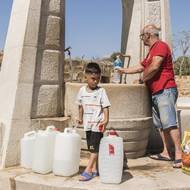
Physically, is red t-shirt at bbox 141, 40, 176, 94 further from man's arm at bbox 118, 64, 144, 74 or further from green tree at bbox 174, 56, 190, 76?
green tree at bbox 174, 56, 190, 76

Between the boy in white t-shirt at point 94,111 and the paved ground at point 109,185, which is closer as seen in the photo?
the paved ground at point 109,185

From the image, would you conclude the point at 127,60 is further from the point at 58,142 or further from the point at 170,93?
the point at 58,142

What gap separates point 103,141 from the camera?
3947mm

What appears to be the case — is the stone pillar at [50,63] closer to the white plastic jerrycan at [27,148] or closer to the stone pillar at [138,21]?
the white plastic jerrycan at [27,148]

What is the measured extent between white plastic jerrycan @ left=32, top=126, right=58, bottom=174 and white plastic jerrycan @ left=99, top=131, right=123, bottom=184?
2.10 feet

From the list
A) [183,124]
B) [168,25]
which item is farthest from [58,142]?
[168,25]

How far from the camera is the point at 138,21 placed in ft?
20.0

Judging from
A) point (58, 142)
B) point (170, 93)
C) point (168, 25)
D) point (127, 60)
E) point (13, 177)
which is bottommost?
point (13, 177)

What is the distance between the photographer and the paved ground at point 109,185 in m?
3.86

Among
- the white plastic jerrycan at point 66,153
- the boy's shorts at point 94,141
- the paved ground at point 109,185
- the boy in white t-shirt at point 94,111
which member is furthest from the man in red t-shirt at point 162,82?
the white plastic jerrycan at point 66,153

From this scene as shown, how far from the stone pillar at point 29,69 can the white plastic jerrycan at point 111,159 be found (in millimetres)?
1279

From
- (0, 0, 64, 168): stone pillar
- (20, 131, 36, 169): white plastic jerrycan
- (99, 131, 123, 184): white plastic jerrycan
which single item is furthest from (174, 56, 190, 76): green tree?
(99, 131, 123, 184): white plastic jerrycan

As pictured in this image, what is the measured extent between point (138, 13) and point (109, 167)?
3.00 m

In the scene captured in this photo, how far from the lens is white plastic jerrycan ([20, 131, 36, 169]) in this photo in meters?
4.46
